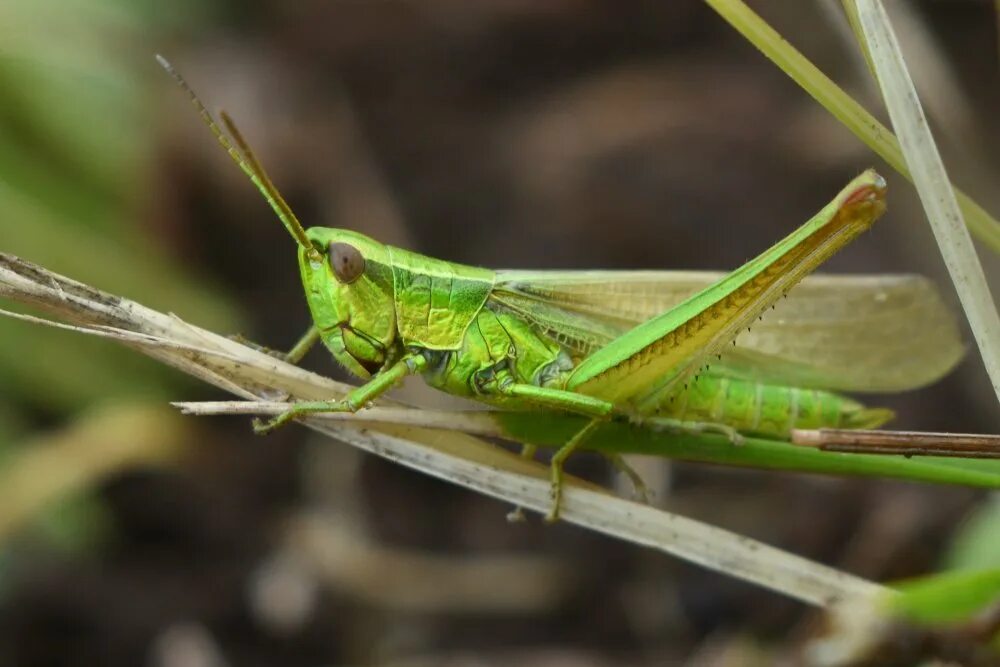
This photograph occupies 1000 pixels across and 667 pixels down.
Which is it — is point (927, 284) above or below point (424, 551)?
above

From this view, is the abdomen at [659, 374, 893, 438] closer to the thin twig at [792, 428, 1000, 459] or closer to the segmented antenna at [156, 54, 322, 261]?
the thin twig at [792, 428, 1000, 459]

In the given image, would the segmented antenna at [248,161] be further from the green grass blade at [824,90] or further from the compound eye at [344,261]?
the green grass blade at [824,90]

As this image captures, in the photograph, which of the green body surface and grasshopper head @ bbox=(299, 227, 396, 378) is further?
grasshopper head @ bbox=(299, 227, 396, 378)

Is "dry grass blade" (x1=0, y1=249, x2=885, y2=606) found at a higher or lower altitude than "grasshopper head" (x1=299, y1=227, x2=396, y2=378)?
lower

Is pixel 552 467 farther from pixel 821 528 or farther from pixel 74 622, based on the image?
pixel 74 622

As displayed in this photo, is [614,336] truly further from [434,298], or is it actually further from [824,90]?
[824,90]

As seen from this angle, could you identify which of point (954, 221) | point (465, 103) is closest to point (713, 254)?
point (465, 103)

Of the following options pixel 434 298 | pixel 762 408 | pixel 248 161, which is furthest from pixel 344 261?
pixel 762 408

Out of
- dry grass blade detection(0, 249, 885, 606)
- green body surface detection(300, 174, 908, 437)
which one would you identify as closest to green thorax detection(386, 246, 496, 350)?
green body surface detection(300, 174, 908, 437)
